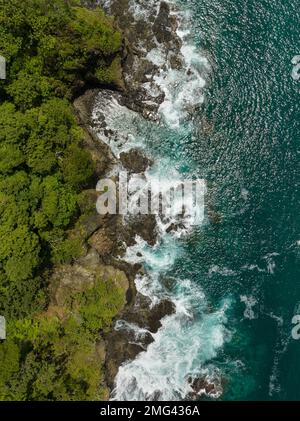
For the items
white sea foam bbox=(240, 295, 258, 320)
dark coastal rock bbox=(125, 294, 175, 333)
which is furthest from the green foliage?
white sea foam bbox=(240, 295, 258, 320)

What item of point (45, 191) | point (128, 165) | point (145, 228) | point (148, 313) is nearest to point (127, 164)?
point (128, 165)

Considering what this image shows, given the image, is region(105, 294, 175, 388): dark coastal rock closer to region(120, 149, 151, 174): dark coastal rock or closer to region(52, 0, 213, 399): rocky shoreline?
region(52, 0, 213, 399): rocky shoreline

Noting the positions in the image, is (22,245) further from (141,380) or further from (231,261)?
(231,261)

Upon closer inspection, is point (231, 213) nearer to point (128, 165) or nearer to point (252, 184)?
point (252, 184)

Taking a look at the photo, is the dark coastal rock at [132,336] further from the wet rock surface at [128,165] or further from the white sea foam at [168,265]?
the white sea foam at [168,265]

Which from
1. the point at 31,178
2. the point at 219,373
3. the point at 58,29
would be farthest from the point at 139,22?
the point at 219,373
